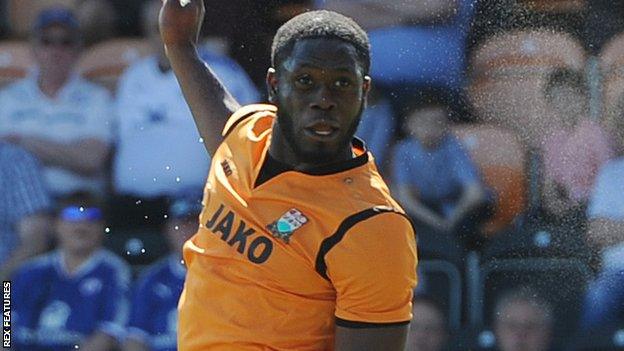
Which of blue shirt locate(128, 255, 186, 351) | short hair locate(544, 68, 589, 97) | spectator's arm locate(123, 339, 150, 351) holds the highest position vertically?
short hair locate(544, 68, 589, 97)

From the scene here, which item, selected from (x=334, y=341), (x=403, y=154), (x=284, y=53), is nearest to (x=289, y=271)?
(x=334, y=341)

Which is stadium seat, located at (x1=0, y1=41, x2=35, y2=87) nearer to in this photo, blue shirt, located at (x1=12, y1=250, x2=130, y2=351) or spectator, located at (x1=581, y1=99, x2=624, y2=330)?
blue shirt, located at (x1=12, y1=250, x2=130, y2=351)

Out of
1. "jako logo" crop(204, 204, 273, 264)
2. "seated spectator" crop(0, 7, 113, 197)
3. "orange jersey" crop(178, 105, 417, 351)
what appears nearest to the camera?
"orange jersey" crop(178, 105, 417, 351)

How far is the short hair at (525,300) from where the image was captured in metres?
6.61

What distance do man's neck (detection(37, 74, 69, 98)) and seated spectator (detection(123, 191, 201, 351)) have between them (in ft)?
2.73

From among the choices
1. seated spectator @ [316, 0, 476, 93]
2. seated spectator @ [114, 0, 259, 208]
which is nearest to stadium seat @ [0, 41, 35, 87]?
seated spectator @ [114, 0, 259, 208]

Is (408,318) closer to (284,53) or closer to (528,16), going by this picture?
(284,53)

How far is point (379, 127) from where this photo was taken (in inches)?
261

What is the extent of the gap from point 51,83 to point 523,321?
264 cm

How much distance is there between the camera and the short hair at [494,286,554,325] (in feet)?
21.7

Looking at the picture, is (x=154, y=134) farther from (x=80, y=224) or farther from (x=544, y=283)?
(x=544, y=283)

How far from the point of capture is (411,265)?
3305mm

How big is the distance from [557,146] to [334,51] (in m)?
3.49

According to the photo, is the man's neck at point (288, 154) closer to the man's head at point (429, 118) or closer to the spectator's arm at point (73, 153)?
the man's head at point (429, 118)
